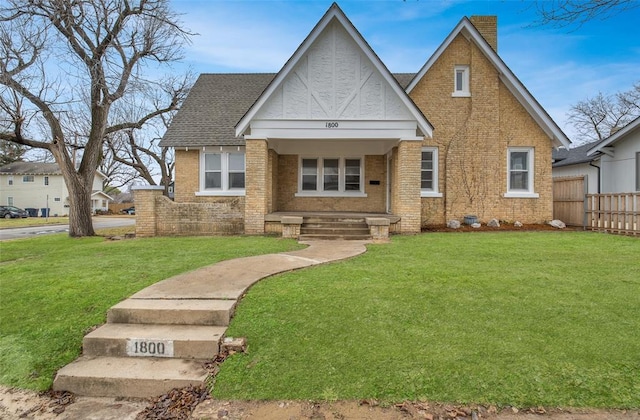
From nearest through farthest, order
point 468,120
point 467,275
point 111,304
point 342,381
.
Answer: point 342,381 → point 111,304 → point 467,275 → point 468,120

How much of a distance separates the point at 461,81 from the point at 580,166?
10421mm

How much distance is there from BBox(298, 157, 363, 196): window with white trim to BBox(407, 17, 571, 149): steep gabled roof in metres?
4.06

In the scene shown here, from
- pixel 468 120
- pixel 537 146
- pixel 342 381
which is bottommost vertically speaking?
pixel 342 381

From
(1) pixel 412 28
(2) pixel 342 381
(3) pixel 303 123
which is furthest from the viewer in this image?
(3) pixel 303 123

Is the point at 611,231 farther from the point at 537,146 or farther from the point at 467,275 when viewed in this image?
the point at 467,275

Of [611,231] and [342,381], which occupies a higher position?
[611,231]

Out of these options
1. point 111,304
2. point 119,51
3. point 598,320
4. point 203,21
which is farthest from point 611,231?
point 119,51

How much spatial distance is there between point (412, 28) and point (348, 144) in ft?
17.1

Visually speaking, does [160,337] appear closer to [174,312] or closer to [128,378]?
[174,312]

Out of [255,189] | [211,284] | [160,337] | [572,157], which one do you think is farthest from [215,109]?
[572,157]

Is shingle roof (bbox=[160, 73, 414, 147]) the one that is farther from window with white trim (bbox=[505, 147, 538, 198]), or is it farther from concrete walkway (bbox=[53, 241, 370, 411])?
concrete walkway (bbox=[53, 241, 370, 411])

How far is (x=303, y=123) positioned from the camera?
1242cm

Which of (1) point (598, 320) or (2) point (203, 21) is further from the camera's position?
(2) point (203, 21)

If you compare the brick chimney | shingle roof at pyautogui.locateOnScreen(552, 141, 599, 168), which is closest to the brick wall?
the brick chimney
